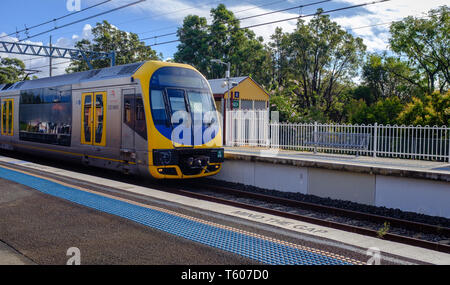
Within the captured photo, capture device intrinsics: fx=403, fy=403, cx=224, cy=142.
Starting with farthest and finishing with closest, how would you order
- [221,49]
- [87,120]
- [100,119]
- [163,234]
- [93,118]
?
[221,49] < [87,120] < [93,118] < [100,119] < [163,234]

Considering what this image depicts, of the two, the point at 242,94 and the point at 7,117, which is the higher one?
the point at 242,94

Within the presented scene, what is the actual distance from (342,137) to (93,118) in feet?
27.1

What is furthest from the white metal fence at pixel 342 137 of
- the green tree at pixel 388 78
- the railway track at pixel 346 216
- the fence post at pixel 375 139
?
the green tree at pixel 388 78

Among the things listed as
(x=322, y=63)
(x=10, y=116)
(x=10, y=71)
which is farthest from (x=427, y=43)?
(x=10, y=71)

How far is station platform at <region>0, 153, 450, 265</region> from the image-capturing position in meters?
5.32

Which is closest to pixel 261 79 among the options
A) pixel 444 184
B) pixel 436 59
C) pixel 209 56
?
pixel 209 56

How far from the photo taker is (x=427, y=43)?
1281 inches

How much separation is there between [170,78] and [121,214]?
4.74 meters

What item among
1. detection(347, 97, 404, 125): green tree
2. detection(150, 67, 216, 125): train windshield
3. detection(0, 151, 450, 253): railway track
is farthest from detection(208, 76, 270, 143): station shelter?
detection(150, 67, 216, 125): train windshield

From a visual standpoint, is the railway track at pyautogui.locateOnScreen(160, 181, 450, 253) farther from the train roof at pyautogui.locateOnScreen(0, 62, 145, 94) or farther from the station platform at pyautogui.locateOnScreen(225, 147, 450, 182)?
the train roof at pyautogui.locateOnScreen(0, 62, 145, 94)

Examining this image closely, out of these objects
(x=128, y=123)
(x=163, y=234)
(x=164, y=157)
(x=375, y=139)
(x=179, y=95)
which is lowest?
(x=163, y=234)

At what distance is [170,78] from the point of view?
36.1 ft

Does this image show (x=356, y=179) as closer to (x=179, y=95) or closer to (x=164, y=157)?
(x=164, y=157)
